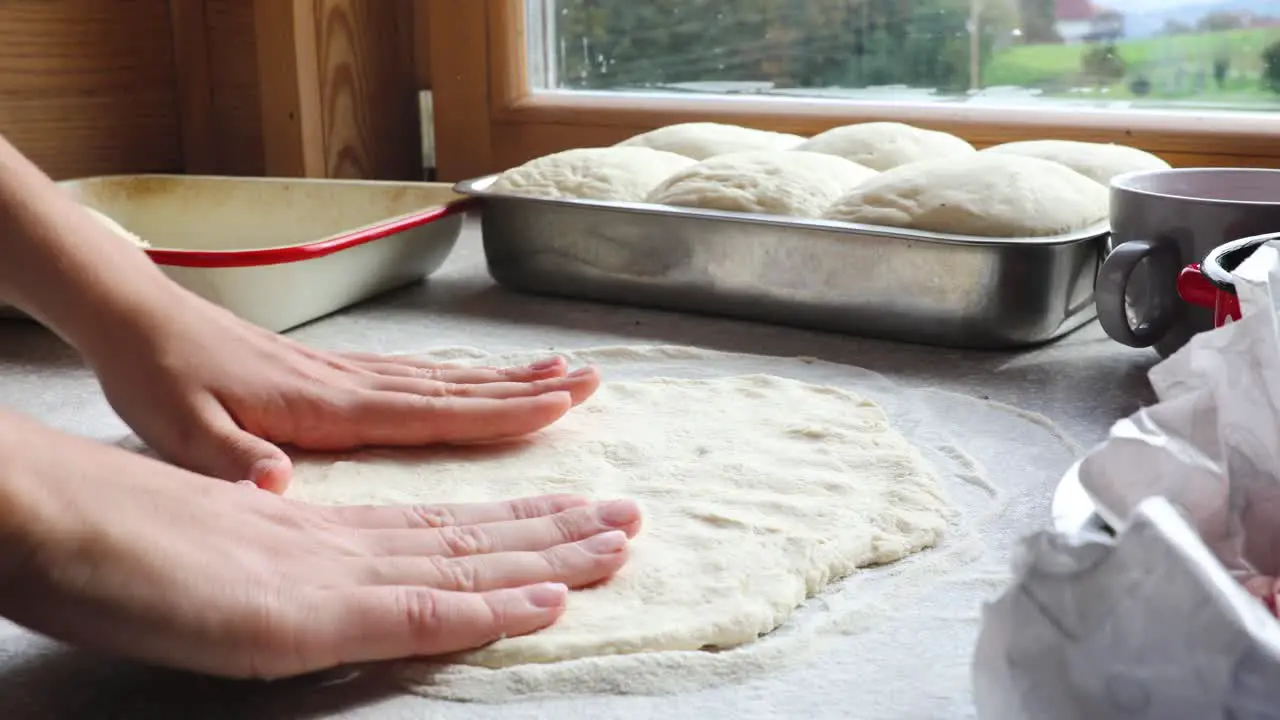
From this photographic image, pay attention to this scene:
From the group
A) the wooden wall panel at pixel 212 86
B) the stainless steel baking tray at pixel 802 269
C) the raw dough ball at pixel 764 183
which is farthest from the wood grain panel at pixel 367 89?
the raw dough ball at pixel 764 183

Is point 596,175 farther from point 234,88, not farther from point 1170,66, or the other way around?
point 234,88

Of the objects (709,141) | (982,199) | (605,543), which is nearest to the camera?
(605,543)

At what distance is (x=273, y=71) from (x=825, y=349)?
979 mm

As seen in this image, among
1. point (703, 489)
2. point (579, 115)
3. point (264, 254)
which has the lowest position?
point (703, 489)

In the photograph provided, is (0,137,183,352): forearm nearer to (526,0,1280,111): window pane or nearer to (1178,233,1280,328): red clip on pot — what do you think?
(1178,233,1280,328): red clip on pot

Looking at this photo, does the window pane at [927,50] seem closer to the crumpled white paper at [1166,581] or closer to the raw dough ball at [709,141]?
the raw dough ball at [709,141]

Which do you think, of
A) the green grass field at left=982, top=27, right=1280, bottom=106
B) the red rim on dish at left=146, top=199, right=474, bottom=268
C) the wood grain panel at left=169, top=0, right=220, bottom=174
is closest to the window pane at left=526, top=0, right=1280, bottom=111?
the green grass field at left=982, top=27, right=1280, bottom=106

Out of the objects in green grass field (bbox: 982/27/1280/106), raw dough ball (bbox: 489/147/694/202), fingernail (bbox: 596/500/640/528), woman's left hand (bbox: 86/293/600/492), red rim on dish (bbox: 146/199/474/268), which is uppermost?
green grass field (bbox: 982/27/1280/106)

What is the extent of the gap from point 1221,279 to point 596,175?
715 millimetres

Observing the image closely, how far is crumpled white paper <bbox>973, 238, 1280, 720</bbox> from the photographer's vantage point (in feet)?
1.15

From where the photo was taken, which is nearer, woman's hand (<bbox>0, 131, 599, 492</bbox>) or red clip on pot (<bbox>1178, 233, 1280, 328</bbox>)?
red clip on pot (<bbox>1178, 233, 1280, 328</bbox>)

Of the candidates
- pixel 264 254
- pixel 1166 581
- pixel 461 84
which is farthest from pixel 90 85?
pixel 1166 581

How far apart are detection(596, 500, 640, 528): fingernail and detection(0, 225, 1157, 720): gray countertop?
134mm

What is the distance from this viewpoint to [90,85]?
169cm
